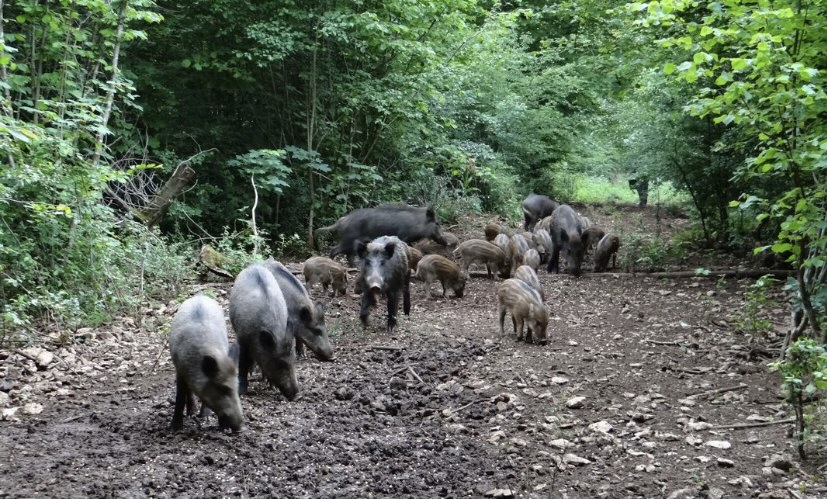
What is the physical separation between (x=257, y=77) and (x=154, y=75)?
2104 millimetres

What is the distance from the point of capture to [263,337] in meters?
5.92

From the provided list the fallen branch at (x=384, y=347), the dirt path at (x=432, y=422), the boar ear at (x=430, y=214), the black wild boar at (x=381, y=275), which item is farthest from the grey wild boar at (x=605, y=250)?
the fallen branch at (x=384, y=347)

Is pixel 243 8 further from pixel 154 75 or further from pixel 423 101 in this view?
pixel 423 101

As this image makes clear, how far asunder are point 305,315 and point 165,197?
16.7 ft

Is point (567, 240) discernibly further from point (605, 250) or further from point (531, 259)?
point (531, 259)

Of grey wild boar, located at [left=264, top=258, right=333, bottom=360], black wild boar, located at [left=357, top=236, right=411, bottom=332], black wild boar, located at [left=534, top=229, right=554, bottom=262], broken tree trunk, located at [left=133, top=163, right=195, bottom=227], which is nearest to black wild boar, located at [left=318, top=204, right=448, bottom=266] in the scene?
black wild boar, located at [left=534, top=229, right=554, bottom=262]

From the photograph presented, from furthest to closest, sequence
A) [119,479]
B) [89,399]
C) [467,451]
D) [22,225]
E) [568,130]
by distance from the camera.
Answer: [568,130] < [22,225] < [89,399] < [467,451] < [119,479]

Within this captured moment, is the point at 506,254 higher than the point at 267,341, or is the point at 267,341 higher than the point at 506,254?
the point at 506,254

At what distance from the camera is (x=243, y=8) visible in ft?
40.5

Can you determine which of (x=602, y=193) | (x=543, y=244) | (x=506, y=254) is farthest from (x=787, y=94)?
(x=602, y=193)

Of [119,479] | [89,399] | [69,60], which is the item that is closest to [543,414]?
[119,479]

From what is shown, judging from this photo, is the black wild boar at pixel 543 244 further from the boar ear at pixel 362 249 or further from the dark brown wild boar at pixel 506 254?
the boar ear at pixel 362 249

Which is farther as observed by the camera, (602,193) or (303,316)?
(602,193)

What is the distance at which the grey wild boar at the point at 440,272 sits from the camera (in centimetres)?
1021
